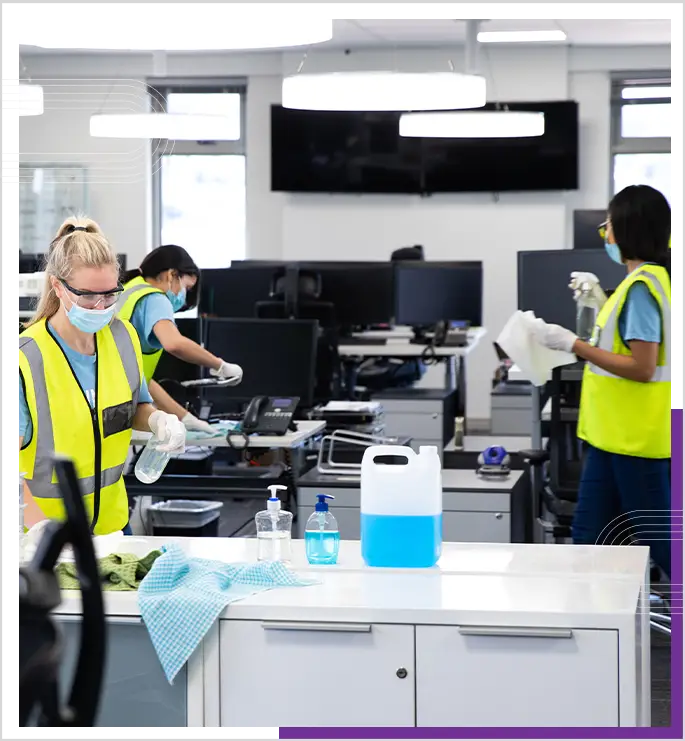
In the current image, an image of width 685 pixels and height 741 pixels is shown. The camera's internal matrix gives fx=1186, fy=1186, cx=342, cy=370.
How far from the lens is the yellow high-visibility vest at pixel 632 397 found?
3.22m

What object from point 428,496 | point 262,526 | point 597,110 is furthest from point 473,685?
point 597,110

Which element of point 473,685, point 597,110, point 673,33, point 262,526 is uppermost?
point 597,110

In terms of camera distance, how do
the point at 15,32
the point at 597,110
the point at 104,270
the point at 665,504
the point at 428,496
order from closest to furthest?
the point at 428,496
the point at 15,32
the point at 104,270
the point at 665,504
the point at 597,110

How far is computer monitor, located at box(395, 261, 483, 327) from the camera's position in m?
6.70

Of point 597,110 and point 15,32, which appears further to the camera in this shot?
point 597,110

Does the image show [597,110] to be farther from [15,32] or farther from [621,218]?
[15,32]

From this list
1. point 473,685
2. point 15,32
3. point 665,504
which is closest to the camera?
point 473,685

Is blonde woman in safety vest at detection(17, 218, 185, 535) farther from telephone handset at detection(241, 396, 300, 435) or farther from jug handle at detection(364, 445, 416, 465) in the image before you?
telephone handset at detection(241, 396, 300, 435)

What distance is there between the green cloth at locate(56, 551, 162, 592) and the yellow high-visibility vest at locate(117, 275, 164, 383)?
108cm

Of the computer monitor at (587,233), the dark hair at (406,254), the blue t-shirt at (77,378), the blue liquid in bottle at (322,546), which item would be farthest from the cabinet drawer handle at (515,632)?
the dark hair at (406,254)

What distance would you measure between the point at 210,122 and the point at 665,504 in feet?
6.36

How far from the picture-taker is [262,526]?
246 centimetres

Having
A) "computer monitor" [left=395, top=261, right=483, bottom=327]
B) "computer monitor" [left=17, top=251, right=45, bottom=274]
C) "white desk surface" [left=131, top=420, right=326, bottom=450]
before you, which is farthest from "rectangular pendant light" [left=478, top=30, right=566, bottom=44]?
"computer monitor" [left=17, top=251, right=45, bottom=274]

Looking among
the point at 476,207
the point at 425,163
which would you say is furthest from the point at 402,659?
the point at 476,207
